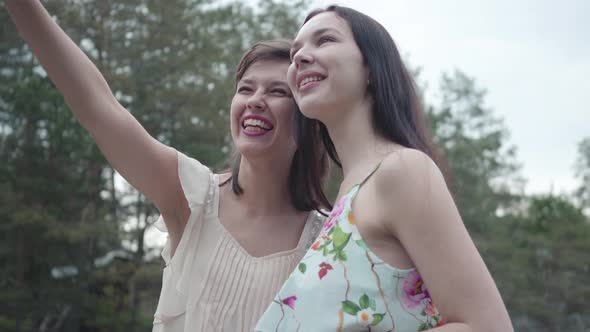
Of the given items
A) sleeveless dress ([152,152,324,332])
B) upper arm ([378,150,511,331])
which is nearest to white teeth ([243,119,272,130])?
sleeveless dress ([152,152,324,332])

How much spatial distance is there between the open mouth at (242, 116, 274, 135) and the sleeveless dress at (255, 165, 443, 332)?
72cm

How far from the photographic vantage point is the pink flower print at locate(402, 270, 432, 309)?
4.30ft

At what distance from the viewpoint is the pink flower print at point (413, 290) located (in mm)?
1311

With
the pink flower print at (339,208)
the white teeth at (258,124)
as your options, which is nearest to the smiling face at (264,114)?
the white teeth at (258,124)

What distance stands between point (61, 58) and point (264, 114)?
0.70 metres

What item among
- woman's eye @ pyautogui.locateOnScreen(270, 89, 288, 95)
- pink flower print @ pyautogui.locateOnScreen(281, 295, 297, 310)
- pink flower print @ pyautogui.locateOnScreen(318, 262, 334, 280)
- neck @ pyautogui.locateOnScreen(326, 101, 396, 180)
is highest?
woman's eye @ pyautogui.locateOnScreen(270, 89, 288, 95)

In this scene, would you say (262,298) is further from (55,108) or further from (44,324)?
(44,324)

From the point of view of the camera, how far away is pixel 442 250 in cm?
121

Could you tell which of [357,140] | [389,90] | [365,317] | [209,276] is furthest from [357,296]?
[209,276]

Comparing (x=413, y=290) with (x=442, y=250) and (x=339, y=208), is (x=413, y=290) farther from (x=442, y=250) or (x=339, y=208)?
(x=339, y=208)

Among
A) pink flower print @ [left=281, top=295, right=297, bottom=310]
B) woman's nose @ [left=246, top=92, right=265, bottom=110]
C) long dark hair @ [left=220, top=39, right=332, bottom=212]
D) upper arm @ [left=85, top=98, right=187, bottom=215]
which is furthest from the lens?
long dark hair @ [left=220, top=39, right=332, bottom=212]

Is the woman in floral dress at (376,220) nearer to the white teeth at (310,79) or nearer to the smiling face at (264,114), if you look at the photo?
the white teeth at (310,79)

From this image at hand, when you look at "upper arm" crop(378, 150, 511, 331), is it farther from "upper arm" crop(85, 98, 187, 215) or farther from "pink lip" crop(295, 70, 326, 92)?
"upper arm" crop(85, 98, 187, 215)

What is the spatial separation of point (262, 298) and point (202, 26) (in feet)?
46.7
